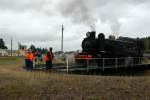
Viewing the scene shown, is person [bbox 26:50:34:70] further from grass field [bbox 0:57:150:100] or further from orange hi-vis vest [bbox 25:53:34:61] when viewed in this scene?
grass field [bbox 0:57:150:100]

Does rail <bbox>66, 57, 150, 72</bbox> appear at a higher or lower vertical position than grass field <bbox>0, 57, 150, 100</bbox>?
higher

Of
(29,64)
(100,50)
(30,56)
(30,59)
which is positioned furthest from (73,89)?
(100,50)

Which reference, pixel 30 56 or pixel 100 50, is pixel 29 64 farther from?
pixel 100 50

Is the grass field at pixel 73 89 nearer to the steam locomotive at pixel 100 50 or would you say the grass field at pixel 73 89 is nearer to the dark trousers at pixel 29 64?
the dark trousers at pixel 29 64

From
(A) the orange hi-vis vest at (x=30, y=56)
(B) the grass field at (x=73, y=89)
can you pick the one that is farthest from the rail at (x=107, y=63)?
(B) the grass field at (x=73, y=89)

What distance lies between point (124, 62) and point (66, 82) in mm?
15623

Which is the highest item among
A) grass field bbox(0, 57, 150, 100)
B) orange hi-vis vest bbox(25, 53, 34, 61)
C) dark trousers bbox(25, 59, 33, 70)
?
orange hi-vis vest bbox(25, 53, 34, 61)

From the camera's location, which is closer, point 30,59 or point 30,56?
point 30,59

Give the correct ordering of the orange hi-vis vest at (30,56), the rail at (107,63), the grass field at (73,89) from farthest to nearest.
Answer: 1. the orange hi-vis vest at (30,56)
2. the rail at (107,63)
3. the grass field at (73,89)

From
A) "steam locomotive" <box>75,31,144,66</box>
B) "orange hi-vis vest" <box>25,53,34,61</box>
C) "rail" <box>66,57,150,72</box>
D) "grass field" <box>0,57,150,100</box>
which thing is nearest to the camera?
"grass field" <box>0,57,150,100</box>

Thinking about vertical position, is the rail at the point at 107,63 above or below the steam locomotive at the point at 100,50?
below

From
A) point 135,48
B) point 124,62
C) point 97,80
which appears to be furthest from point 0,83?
point 135,48

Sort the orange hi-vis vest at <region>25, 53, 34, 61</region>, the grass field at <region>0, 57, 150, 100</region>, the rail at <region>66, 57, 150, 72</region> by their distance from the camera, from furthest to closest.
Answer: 1. the orange hi-vis vest at <region>25, 53, 34, 61</region>
2. the rail at <region>66, 57, 150, 72</region>
3. the grass field at <region>0, 57, 150, 100</region>

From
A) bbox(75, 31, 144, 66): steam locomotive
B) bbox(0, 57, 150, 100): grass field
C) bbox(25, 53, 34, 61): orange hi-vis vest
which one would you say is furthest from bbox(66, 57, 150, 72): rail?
bbox(0, 57, 150, 100): grass field
